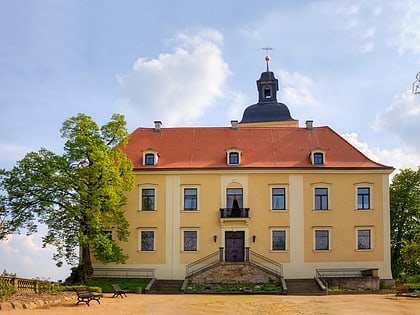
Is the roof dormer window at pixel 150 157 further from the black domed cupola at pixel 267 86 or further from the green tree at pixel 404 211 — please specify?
the black domed cupola at pixel 267 86

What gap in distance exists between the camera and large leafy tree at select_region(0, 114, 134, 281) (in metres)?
34.0

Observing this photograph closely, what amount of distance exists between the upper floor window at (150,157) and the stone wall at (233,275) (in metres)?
7.86

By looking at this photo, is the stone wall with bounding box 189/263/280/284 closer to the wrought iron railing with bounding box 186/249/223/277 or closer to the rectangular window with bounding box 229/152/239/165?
the wrought iron railing with bounding box 186/249/223/277

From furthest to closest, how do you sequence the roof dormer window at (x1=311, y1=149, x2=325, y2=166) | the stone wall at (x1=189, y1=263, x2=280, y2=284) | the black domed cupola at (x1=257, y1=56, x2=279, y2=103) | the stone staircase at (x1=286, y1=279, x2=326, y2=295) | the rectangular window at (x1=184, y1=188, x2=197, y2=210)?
1. the black domed cupola at (x1=257, y1=56, x2=279, y2=103)
2. the roof dormer window at (x1=311, y1=149, x2=325, y2=166)
3. the rectangular window at (x1=184, y1=188, x2=197, y2=210)
4. the stone wall at (x1=189, y1=263, x2=280, y2=284)
5. the stone staircase at (x1=286, y1=279, x2=326, y2=295)

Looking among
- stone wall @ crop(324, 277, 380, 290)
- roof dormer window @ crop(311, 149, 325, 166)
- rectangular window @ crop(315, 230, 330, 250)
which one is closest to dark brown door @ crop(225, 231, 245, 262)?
rectangular window @ crop(315, 230, 330, 250)

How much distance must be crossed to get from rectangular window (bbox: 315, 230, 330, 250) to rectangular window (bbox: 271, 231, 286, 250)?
1.92m

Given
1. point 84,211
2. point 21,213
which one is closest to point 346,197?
point 84,211

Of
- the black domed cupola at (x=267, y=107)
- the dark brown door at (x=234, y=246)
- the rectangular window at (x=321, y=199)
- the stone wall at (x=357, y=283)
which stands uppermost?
the black domed cupola at (x=267, y=107)

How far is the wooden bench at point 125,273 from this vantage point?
125 feet

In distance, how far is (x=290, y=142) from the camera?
41781mm

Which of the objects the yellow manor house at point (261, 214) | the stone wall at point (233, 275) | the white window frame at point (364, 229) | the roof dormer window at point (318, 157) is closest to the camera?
the stone wall at point (233, 275)

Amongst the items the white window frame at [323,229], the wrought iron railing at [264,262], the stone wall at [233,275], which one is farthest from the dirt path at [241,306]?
the white window frame at [323,229]

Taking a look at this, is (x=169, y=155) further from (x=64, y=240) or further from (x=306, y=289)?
(x=306, y=289)

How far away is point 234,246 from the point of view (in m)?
38.8
